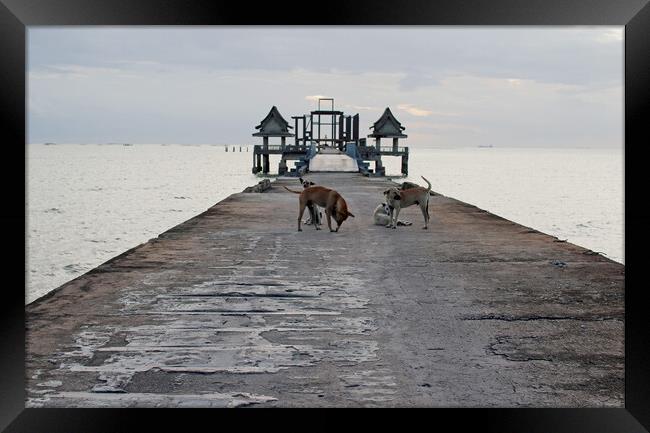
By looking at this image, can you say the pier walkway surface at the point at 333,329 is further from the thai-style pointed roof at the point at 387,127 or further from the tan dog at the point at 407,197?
the thai-style pointed roof at the point at 387,127

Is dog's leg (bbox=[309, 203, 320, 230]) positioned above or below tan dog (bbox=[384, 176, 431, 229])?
below

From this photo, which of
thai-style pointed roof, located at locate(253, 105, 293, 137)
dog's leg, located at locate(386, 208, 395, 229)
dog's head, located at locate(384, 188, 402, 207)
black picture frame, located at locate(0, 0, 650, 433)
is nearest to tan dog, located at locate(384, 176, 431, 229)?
dog's head, located at locate(384, 188, 402, 207)

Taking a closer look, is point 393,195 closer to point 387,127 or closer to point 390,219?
point 390,219

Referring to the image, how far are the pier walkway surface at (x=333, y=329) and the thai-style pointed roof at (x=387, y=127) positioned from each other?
142 feet

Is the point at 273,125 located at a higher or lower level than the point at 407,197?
higher

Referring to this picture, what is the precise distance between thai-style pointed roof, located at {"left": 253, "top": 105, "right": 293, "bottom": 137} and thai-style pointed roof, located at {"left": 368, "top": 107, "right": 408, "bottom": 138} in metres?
6.83

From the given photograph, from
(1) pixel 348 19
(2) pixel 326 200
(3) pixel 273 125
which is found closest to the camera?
(1) pixel 348 19

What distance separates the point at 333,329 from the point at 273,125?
150 feet

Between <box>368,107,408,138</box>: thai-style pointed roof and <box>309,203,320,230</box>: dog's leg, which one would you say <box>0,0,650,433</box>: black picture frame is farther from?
<box>368,107,408,138</box>: thai-style pointed roof


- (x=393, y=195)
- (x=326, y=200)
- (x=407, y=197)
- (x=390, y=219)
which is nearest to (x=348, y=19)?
(x=326, y=200)

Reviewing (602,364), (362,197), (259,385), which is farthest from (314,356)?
(362,197)

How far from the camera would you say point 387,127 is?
52.9 meters

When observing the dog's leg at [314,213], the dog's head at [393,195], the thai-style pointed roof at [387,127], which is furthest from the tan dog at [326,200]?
the thai-style pointed roof at [387,127]

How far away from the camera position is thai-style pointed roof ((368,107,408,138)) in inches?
2071
